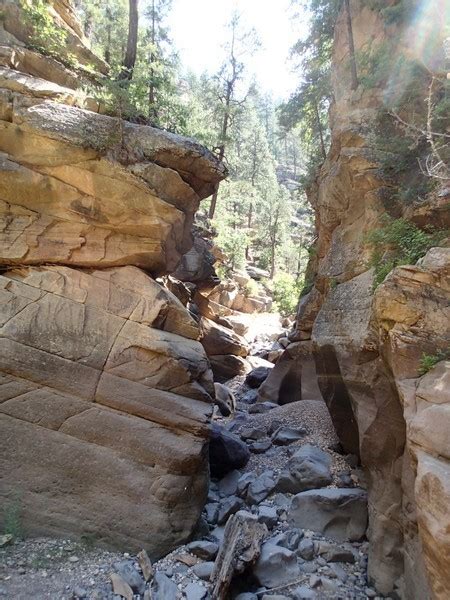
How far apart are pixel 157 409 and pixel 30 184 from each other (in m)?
5.65

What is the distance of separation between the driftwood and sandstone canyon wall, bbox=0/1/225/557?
101 cm

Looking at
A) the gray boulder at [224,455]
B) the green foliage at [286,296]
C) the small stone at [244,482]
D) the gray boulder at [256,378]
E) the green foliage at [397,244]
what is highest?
the green foliage at [286,296]

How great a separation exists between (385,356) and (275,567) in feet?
13.0

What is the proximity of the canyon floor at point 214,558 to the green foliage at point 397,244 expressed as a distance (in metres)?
4.82

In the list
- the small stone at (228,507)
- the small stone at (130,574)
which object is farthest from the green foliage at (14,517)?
the small stone at (228,507)

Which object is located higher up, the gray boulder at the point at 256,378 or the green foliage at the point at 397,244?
the green foliage at the point at 397,244

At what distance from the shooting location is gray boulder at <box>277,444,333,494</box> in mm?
8719

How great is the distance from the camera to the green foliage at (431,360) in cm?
557

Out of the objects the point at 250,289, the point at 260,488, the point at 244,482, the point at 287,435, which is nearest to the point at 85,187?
the point at 244,482

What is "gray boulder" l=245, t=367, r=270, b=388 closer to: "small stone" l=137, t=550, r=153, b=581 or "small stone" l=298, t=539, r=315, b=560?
"small stone" l=298, t=539, r=315, b=560

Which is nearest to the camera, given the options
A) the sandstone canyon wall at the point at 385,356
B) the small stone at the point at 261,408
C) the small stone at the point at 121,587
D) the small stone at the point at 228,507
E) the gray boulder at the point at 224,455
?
the sandstone canyon wall at the point at 385,356

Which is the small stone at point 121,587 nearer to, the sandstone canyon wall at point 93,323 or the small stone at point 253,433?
the sandstone canyon wall at point 93,323

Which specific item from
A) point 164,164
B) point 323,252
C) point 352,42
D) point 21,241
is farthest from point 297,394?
point 352,42

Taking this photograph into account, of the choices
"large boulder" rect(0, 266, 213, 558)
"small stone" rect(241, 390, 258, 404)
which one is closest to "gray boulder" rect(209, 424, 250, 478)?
"large boulder" rect(0, 266, 213, 558)
